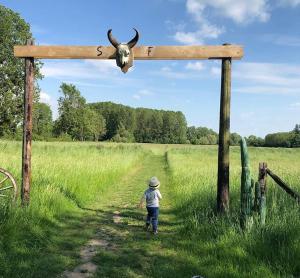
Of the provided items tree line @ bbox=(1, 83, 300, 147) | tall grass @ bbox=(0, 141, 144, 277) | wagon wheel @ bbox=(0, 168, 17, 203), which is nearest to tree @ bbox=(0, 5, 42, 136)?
tall grass @ bbox=(0, 141, 144, 277)

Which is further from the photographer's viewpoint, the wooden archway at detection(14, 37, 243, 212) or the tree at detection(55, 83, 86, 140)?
the tree at detection(55, 83, 86, 140)

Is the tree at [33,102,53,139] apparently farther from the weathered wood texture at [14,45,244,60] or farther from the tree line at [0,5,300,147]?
the weathered wood texture at [14,45,244,60]

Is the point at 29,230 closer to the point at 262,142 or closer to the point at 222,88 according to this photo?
the point at 222,88

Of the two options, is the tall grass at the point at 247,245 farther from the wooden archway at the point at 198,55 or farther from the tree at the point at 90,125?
the tree at the point at 90,125

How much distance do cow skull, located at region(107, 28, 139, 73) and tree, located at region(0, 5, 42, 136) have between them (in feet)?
108

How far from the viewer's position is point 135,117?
147625mm

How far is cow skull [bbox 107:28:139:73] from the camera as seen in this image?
373 inches

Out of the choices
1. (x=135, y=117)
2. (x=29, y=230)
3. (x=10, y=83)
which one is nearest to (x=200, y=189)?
(x=29, y=230)

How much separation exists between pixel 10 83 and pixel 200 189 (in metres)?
32.4

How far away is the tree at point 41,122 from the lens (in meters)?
65.9

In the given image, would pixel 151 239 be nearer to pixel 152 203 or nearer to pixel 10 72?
pixel 152 203

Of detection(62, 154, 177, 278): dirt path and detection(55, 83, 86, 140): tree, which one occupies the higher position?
detection(55, 83, 86, 140): tree

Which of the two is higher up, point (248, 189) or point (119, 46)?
point (119, 46)

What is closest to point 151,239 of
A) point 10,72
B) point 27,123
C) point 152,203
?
point 152,203
